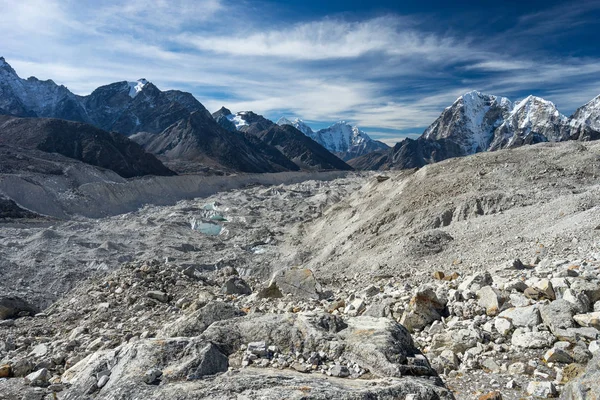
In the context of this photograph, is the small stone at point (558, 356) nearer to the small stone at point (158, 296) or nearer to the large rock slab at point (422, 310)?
the large rock slab at point (422, 310)

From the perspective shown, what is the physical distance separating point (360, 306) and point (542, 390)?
363cm

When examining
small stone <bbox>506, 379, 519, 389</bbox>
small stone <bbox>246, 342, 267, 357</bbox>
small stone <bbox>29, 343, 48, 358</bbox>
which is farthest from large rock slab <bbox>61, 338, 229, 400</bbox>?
small stone <bbox>29, 343, 48, 358</bbox>

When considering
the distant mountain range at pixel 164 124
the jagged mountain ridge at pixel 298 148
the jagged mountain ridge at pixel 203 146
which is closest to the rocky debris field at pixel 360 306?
the distant mountain range at pixel 164 124

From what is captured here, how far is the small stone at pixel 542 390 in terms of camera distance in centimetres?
443

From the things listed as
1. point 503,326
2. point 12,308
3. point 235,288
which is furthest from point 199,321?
point 12,308

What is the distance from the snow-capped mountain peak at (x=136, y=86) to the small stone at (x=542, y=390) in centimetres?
17335

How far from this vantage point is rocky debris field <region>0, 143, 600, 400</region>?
420 centimetres

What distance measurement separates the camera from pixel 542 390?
4473 millimetres

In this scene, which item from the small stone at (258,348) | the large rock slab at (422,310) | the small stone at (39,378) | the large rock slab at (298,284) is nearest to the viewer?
the small stone at (258,348)

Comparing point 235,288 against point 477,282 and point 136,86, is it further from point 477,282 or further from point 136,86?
point 136,86

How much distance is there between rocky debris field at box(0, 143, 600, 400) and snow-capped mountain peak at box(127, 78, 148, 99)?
501ft

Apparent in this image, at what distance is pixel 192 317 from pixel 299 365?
7.51ft

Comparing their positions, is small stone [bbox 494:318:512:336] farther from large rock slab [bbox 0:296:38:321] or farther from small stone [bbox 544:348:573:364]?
large rock slab [bbox 0:296:38:321]

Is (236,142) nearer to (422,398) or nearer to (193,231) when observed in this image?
(193,231)
